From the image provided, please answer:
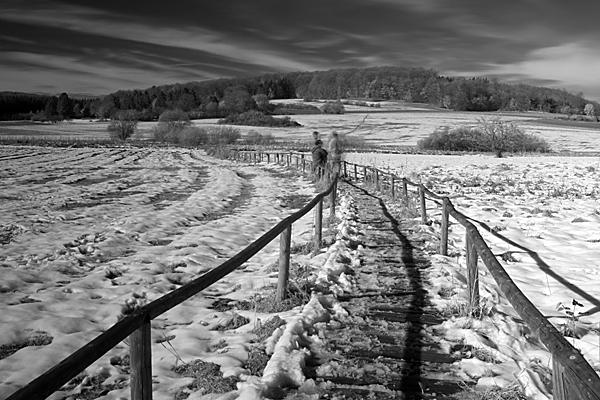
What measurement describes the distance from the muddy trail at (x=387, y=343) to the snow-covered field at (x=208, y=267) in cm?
24

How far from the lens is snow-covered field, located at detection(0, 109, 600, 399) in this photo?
4.46 m

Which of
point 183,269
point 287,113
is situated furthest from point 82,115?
point 183,269

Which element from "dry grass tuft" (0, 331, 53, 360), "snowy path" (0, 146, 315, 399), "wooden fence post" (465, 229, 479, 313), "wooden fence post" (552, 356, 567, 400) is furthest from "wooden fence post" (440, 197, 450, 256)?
"dry grass tuft" (0, 331, 53, 360)

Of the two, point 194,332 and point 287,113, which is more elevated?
point 287,113

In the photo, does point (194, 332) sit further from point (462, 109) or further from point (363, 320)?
point (462, 109)

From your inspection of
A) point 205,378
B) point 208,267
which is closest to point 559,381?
point 205,378

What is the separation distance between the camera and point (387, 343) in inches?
177

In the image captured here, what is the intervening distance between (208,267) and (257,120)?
8353cm

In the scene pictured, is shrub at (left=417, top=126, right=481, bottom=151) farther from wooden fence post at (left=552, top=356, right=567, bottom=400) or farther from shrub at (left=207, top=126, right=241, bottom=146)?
wooden fence post at (left=552, top=356, right=567, bottom=400)

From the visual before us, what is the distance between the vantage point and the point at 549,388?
11.9ft

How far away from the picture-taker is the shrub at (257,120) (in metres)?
85.2

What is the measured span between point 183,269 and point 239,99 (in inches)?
4505

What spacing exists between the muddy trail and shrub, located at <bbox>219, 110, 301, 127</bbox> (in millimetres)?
78498

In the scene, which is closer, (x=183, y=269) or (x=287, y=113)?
(x=183, y=269)
